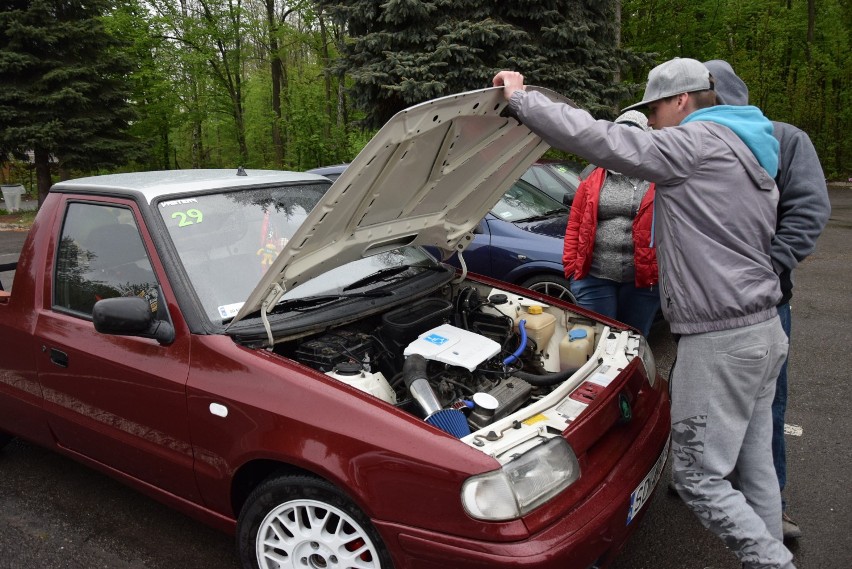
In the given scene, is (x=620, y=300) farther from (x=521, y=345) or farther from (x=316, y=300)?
(x=316, y=300)

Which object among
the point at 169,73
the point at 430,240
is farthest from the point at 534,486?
the point at 169,73

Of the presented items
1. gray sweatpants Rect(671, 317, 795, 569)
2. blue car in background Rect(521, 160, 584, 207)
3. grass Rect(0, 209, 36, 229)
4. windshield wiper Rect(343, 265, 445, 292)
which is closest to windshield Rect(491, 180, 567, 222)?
blue car in background Rect(521, 160, 584, 207)

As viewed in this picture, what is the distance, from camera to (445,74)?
30.9ft

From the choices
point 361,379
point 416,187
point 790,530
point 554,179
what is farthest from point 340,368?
point 554,179

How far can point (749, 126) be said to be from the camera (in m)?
2.15

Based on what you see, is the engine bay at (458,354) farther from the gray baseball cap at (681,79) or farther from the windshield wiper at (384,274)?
the gray baseball cap at (681,79)

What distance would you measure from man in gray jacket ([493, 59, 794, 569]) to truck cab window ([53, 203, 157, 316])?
1.75m

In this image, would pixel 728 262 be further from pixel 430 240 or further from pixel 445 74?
pixel 445 74

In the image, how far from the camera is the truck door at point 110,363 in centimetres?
247

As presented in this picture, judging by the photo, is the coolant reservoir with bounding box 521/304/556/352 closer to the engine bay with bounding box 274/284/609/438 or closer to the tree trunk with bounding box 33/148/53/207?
the engine bay with bounding box 274/284/609/438

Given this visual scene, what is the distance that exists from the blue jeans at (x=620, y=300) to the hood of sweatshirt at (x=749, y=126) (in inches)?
63.2

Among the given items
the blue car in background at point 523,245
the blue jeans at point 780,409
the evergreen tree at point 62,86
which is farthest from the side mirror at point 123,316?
the evergreen tree at point 62,86

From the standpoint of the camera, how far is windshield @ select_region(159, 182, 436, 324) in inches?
99.7

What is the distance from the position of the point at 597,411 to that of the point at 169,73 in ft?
72.0
